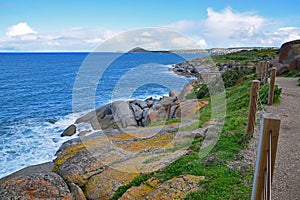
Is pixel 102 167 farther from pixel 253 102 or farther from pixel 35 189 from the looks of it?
pixel 253 102

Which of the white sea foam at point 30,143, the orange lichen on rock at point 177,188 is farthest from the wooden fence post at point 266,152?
the white sea foam at point 30,143

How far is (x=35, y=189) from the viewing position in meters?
6.61

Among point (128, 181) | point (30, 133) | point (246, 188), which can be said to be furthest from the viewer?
point (30, 133)

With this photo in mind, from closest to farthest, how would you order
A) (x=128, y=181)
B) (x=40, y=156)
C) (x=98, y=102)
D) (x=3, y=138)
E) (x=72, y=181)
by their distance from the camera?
1. (x=128, y=181)
2. (x=72, y=181)
3. (x=40, y=156)
4. (x=3, y=138)
5. (x=98, y=102)

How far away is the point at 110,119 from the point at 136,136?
13.0 metres

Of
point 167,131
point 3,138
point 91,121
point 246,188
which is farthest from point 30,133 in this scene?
point 246,188

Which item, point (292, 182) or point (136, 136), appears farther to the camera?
point (136, 136)

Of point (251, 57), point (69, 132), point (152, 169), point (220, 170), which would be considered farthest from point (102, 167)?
point (251, 57)

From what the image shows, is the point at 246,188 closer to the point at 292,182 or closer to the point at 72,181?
the point at 292,182

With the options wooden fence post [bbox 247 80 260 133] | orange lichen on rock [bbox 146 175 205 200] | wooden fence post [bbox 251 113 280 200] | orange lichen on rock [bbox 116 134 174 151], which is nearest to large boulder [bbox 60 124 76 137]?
orange lichen on rock [bbox 116 134 174 151]

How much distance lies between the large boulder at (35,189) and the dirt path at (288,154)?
5010mm

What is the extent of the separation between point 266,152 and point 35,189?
227 inches

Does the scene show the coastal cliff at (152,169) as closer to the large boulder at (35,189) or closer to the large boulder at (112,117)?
the large boulder at (35,189)

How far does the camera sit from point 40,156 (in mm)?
15953
